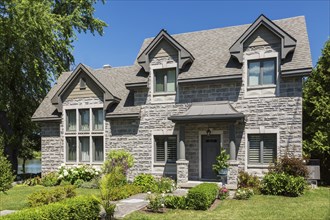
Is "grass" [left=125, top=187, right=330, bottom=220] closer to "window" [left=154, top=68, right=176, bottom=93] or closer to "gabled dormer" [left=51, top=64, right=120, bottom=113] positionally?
"window" [left=154, top=68, right=176, bottom=93]

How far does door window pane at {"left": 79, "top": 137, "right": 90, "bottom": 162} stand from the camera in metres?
20.6

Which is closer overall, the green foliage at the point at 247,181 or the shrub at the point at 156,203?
the shrub at the point at 156,203

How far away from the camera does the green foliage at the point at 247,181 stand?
15508mm

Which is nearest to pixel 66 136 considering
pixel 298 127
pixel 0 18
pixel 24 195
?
pixel 24 195

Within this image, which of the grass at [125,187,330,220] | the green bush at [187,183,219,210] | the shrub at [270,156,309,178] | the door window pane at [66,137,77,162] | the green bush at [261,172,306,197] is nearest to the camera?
the grass at [125,187,330,220]

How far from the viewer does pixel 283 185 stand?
14.3 m

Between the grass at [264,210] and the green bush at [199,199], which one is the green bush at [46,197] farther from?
the green bush at [199,199]

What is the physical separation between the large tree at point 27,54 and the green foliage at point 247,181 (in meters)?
17.0

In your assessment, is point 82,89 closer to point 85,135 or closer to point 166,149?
point 85,135

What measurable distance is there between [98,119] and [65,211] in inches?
463

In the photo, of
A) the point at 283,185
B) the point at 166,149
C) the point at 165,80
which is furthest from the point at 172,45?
the point at 283,185

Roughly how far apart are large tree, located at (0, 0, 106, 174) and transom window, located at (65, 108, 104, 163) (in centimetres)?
519

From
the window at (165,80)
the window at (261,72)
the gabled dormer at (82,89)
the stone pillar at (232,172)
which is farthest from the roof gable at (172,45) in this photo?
the stone pillar at (232,172)

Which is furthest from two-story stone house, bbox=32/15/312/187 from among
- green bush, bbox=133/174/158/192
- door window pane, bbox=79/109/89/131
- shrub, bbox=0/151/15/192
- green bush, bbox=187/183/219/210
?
shrub, bbox=0/151/15/192
